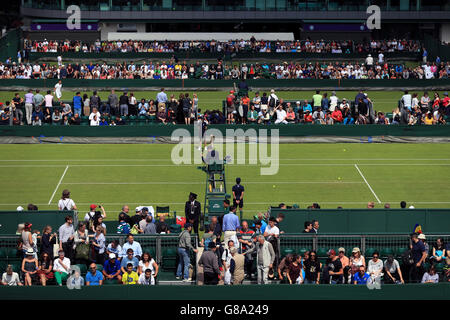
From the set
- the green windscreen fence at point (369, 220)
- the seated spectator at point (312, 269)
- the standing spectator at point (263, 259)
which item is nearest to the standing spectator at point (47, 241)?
the standing spectator at point (263, 259)

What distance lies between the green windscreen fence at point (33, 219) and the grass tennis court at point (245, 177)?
5017 mm

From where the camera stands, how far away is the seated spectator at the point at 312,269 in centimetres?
2022

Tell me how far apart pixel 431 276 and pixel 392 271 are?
0.85 meters

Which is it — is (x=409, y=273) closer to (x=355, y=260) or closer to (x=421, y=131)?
(x=355, y=260)

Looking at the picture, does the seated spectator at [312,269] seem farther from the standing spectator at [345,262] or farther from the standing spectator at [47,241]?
the standing spectator at [47,241]

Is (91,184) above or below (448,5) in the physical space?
below

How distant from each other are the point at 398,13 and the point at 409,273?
52.1 meters

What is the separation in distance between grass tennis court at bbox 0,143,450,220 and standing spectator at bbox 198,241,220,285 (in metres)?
8.58

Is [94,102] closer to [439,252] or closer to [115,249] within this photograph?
[115,249]

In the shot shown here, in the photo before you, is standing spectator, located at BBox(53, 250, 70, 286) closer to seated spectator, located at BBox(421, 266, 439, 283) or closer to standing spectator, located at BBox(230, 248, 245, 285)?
standing spectator, located at BBox(230, 248, 245, 285)

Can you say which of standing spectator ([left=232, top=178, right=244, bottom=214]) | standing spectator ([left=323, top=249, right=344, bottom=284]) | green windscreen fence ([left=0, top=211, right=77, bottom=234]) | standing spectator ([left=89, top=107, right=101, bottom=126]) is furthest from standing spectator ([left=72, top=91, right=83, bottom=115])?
standing spectator ([left=323, top=249, right=344, bottom=284])

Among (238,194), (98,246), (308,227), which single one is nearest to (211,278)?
(98,246)

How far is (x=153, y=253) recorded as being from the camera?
→ 21.8 m

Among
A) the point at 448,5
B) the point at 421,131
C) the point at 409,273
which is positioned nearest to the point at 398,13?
the point at 448,5
